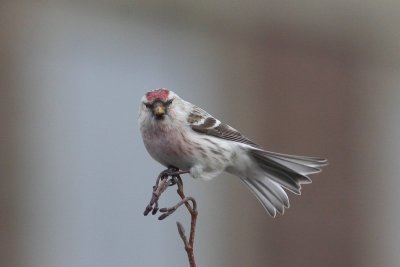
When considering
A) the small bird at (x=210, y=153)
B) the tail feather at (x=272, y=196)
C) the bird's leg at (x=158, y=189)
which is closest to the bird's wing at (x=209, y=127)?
the small bird at (x=210, y=153)

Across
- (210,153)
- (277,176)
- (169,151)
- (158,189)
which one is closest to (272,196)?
(277,176)

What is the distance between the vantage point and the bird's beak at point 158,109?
294 centimetres

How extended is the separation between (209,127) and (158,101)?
381 millimetres

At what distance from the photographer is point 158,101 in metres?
2.97

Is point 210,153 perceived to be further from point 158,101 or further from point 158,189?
point 158,189

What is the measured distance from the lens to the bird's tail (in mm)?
3086

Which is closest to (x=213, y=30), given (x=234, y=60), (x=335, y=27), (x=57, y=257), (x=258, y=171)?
(x=234, y=60)

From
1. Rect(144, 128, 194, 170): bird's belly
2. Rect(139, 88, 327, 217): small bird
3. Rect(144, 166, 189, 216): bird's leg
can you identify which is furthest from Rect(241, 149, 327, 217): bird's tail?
Rect(144, 166, 189, 216): bird's leg

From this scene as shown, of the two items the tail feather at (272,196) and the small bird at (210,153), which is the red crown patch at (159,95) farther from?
the tail feather at (272,196)

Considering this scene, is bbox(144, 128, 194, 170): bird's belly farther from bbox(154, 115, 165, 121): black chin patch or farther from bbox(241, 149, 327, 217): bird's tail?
bbox(241, 149, 327, 217): bird's tail

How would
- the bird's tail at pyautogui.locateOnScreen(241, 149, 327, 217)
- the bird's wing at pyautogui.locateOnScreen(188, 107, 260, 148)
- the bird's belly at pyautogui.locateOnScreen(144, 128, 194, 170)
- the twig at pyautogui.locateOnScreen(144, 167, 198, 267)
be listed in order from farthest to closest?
the bird's wing at pyautogui.locateOnScreen(188, 107, 260, 148)
the bird's tail at pyautogui.locateOnScreen(241, 149, 327, 217)
the bird's belly at pyautogui.locateOnScreen(144, 128, 194, 170)
the twig at pyautogui.locateOnScreen(144, 167, 198, 267)

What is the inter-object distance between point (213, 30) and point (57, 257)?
87.1 inches

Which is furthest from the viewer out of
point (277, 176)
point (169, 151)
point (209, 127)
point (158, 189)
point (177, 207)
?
point (209, 127)

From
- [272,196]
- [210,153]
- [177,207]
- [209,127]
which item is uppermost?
[209,127]
